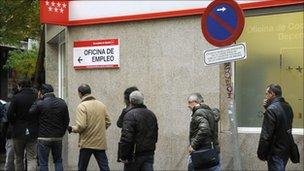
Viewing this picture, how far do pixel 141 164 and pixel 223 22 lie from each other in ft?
7.42

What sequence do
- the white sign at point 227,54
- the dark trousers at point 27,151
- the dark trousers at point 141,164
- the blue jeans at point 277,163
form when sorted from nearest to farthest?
the white sign at point 227,54 < the blue jeans at point 277,163 < the dark trousers at point 141,164 < the dark trousers at point 27,151

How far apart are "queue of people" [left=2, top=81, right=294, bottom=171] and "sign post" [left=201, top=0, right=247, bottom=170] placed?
57 cm

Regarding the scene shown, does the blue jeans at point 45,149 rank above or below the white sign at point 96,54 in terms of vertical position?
below

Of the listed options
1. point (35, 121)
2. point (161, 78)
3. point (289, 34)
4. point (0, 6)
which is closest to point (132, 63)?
point (161, 78)

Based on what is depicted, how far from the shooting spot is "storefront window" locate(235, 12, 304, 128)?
31.1 ft

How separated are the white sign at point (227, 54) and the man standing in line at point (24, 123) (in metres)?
4.13

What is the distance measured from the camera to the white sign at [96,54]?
11297mm

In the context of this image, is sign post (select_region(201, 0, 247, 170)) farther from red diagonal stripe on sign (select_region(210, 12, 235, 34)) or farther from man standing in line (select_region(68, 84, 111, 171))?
man standing in line (select_region(68, 84, 111, 171))

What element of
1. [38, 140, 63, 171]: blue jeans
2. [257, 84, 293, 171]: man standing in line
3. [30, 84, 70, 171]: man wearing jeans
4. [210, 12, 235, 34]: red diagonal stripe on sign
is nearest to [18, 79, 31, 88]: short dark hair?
[30, 84, 70, 171]: man wearing jeans

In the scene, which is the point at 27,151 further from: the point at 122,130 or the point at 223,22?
the point at 223,22

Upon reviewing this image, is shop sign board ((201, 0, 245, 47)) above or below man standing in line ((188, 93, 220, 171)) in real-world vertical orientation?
above

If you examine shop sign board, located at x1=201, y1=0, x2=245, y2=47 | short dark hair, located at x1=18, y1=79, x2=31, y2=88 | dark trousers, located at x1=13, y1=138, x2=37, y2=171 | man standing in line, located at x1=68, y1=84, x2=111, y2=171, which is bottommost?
dark trousers, located at x1=13, y1=138, x2=37, y2=171

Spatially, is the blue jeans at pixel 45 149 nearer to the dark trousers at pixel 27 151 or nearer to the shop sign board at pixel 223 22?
the dark trousers at pixel 27 151

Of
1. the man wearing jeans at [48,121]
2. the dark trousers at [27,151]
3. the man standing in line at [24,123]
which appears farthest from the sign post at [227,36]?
the dark trousers at [27,151]
